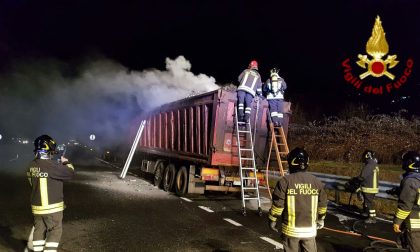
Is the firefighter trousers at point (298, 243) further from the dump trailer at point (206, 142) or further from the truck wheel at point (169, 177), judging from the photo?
the truck wheel at point (169, 177)

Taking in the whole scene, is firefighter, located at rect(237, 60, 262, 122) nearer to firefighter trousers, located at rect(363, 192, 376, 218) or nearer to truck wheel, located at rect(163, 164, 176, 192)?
firefighter trousers, located at rect(363, 192, 376, 218)

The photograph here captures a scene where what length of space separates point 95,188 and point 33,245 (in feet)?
27.3

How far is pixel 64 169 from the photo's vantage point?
486cm

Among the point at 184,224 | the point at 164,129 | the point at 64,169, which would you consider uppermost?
the point at 164,129

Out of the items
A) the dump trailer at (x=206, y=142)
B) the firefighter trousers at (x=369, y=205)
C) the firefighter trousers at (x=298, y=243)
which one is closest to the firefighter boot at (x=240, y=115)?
the dump trailer at (x=206, y=142)

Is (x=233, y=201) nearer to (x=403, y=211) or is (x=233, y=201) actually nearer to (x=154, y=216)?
(x=154, y=216)

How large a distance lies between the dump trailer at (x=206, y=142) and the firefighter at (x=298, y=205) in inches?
236

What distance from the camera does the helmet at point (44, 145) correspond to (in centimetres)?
487

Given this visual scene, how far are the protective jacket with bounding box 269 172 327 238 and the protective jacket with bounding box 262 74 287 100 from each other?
20.8 ft

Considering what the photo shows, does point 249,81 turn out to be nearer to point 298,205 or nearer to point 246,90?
point 246,90

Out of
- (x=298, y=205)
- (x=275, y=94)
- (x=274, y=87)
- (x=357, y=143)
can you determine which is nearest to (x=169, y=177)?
(x=275, y=94)

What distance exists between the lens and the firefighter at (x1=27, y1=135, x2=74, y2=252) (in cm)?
475

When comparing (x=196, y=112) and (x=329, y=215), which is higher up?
(x=196, y=112)

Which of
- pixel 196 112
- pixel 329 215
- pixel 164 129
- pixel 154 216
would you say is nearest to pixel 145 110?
pixel 164 129
